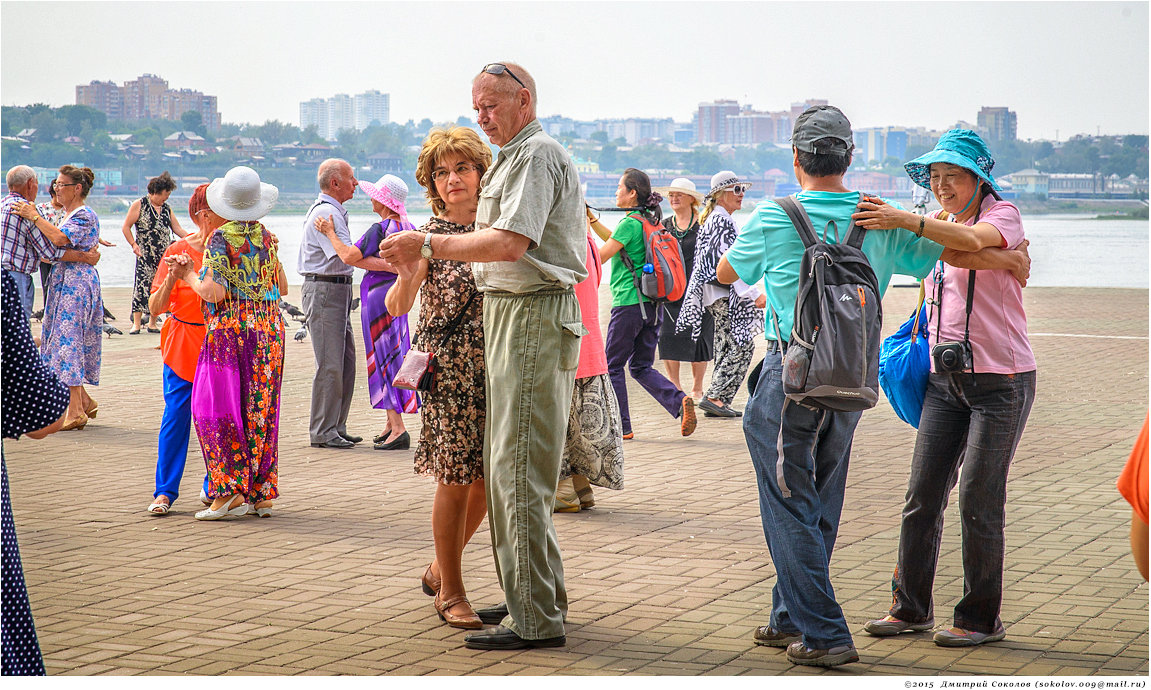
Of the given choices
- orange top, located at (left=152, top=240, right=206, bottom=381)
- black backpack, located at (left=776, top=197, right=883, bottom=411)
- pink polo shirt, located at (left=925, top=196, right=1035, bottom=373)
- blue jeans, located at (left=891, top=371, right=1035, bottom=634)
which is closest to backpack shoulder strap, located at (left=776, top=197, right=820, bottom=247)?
black backpack, located at (left=776, top=197, right=883, bottom=411)

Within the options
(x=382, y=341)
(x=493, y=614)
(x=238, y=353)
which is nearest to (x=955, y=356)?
(x=493, y=614)

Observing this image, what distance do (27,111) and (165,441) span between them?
53253 millimetres

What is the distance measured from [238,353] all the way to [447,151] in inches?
93.4

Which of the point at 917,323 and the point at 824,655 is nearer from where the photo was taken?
the point at 824,655

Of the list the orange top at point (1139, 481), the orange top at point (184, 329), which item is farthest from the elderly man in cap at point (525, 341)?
the orange top at point (184, 329)

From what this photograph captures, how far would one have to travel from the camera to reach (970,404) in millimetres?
4500

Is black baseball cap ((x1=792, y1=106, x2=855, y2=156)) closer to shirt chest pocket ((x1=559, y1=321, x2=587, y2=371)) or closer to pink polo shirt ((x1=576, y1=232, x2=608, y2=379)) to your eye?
shirt chest pocket ((x1=559, y1=321, x2=587, y2=371))

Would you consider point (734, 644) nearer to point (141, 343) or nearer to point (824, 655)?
point (824, 655)

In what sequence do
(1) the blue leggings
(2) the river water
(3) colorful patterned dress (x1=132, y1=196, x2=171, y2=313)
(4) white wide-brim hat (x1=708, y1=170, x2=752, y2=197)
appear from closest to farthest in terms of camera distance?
(1) the blue leggings < (4) white wide-brim hat (x1=708, y1=170, x2=752, y2=197) < (3) colorful patterned dress (x1=132, y1=196, x2=171, y2=313) < (2) the river water

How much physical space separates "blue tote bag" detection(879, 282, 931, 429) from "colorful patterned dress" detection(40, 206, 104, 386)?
694 cm

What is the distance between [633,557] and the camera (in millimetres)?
5844

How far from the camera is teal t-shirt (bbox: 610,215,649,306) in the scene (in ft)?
30.2

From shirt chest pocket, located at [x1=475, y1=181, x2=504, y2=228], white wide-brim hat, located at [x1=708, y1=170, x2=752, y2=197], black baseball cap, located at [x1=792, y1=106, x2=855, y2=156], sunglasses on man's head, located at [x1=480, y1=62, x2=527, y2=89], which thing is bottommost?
shirt chest pocket, located at [x1=475, y1=181, x2=504, y2=228]

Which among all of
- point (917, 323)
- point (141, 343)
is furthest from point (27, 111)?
point (917, 323)
